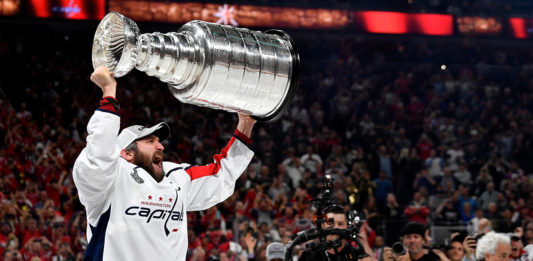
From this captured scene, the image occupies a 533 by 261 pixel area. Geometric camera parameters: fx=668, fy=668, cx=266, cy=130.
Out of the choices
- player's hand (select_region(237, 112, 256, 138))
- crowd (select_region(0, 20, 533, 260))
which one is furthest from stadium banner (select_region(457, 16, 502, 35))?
player's hand (select_region(237, 112, 256, 138))

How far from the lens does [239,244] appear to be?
817 centimetres

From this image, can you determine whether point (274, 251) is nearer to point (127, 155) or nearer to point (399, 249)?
point (399, 249)

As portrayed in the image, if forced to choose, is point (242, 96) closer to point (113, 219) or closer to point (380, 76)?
point (113, 219)

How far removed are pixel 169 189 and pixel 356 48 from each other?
50.3ft

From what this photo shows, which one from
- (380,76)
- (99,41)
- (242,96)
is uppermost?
(380,76)

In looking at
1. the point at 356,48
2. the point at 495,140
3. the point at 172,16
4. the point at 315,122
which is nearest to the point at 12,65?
the point at 172,16

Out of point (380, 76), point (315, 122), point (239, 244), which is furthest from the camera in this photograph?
point (380, 76)

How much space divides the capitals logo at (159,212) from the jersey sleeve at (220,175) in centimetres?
28

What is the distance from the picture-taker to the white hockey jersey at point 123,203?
3.38 meters

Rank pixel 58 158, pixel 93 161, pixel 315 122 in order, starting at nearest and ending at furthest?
pixel 93 161, pixel 58 158, pixel 315 122

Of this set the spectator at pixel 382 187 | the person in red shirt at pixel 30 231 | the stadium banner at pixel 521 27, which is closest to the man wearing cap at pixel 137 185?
the person in red shirt at pixel 30 231

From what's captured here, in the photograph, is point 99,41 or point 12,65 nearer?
point 99,41

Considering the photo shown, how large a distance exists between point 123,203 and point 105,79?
0.73 meters

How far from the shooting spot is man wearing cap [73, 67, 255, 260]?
134 inches
